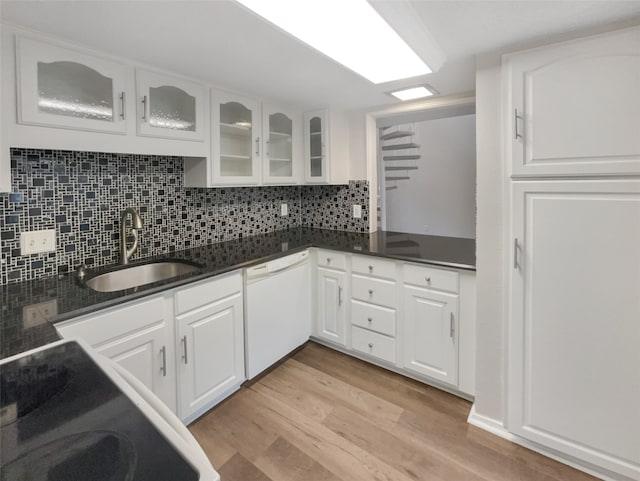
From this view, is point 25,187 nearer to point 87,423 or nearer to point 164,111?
point 164,111

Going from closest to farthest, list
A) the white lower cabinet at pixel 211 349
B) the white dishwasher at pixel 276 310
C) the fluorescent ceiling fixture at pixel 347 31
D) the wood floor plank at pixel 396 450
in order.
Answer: the fluorescent ceiling fixture at pixel 347 31, the wood floor plank at pixel 396 450, the white lower cabinet at pixel 211 349, the white dishwasher at pixel 276 310

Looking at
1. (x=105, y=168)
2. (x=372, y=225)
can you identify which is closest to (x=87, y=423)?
(x=105, y=168)

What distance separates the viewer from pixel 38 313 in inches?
52.0

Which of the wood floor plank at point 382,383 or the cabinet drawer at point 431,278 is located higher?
the cabinet drawer at point 431,278

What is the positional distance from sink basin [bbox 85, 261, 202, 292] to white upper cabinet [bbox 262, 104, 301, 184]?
92 cm

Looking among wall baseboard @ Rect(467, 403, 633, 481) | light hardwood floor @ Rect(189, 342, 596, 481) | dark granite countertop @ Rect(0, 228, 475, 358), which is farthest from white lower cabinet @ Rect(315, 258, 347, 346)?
wall baseboard @ Rect(467, 403, 633, 481)

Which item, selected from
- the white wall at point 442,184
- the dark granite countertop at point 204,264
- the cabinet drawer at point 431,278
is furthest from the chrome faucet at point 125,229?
the white wall at point 442,184

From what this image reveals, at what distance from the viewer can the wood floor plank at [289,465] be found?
161cm

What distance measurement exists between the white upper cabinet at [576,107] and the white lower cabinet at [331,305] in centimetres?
141

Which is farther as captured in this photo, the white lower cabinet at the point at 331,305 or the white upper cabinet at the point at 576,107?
the white lower cabinet at the point at 331,305

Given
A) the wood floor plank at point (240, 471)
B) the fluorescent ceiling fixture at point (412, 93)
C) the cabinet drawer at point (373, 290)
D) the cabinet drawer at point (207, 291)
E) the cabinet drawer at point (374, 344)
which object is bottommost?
the wood floor plank at point (240, 471)

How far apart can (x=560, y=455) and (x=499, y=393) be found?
14.1 inches

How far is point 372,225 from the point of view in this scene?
10.3ft

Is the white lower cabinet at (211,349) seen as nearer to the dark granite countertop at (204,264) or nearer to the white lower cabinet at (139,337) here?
the white lower cabinet at (139,337)
